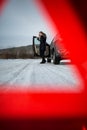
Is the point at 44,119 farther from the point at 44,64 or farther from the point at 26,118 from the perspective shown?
the point at 44,64

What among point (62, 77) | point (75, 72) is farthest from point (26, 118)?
point (75, 72)

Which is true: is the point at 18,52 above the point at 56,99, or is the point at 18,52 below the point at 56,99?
above

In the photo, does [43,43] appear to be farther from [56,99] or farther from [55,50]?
[56,99]

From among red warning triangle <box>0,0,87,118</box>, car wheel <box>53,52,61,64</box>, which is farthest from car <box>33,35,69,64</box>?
red warning triangle <box>0,0,87,118</box>

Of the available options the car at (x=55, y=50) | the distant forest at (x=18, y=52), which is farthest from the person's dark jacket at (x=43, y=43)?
the distant forest at (x=18, y=52)

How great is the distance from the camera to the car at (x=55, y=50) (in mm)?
3457

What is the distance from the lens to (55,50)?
471 cm

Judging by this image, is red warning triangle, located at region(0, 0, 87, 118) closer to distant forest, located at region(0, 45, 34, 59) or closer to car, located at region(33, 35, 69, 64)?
car, located at region(33, 35, 69, 64)

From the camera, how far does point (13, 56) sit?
3.53 meters

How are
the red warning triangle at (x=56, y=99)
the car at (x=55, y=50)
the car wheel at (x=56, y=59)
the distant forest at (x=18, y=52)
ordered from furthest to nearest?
the car wheel at (x=56, y=59) → the car at (x=55, y=50) → the distant forest at (x=18, y=52) → the red warning triangle at (x=56, y=99)

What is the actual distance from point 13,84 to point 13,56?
686 millimetres

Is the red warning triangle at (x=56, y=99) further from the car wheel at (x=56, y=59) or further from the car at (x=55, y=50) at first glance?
the car wheel at (x=56, y=59)

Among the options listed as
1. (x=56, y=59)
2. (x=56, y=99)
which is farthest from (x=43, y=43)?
(x=56, y=59)

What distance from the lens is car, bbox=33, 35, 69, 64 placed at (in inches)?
136
